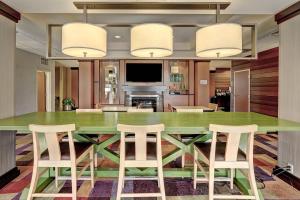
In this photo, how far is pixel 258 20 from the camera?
4750mm

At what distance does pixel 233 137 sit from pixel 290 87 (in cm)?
136

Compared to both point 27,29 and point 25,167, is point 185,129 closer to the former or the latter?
point 25,167

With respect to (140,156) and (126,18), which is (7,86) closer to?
(140,156)

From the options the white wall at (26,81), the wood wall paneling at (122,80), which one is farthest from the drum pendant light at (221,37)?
the white wall at (26,81)

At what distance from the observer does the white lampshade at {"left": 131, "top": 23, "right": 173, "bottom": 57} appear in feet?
8.50

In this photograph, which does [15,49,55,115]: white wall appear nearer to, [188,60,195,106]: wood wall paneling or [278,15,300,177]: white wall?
[188,60,195,106]: wood wall paneling

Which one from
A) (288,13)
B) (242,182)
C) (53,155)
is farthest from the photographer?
(288,13)

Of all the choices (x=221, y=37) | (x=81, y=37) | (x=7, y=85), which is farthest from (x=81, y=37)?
(x=221, y=37)

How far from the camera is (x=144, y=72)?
7500mm

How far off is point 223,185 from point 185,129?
117cm

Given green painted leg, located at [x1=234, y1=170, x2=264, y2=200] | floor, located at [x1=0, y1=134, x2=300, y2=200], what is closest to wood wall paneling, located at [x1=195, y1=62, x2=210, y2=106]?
floor, located at [x1=0, y1=134, x2=300, y2=200]

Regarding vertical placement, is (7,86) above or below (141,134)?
above

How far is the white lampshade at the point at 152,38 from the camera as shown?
259 centimetres

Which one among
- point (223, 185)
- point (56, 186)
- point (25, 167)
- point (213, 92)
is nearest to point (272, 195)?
point (223, 185)
